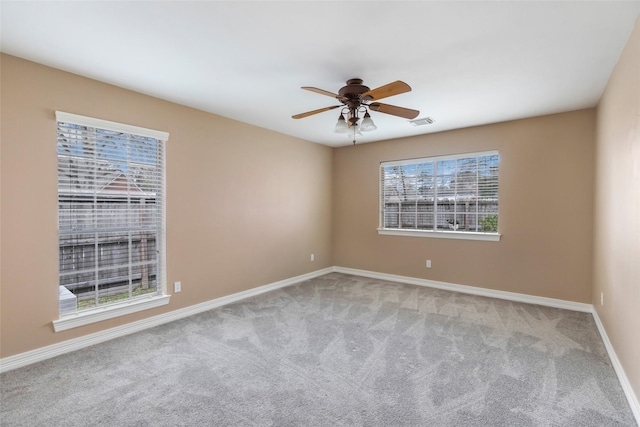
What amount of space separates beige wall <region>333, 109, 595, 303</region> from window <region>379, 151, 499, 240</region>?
0.13m

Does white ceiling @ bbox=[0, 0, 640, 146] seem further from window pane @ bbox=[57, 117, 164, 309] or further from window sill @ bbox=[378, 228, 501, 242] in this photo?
window sill @ bbox=[378, 228, 501, 242]

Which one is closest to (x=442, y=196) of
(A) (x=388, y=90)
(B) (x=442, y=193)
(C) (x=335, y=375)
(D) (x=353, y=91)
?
(B) (x=442, y=193)

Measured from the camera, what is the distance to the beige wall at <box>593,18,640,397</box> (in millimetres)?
1971

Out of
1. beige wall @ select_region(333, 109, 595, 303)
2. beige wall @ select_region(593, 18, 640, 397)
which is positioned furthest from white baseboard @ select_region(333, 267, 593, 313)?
beige wall @ select_region(593, 18, 640, 397)

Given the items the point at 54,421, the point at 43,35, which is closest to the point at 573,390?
the point at 54,421

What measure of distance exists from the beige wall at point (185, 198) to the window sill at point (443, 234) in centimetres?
125

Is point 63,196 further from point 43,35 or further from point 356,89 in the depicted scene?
point 356,89

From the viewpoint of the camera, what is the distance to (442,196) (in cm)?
487

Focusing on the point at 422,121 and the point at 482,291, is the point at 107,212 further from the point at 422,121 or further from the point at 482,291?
the point at 482,291

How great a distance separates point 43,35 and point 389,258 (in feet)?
16.2

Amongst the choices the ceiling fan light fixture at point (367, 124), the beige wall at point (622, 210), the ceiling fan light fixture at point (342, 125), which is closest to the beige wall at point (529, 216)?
the beige wall at point (622, 210)

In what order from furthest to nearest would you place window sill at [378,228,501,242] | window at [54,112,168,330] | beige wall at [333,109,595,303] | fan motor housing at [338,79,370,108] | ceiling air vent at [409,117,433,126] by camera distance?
window sill at [378,228,501,242], ceiling air vent at [409,117,433,126], beige wall at [333,109,595,303], window at [54,112,168,330], fan motor housing at [338,79,370,108]

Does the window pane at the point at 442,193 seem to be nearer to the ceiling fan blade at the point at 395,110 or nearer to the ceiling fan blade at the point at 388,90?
the ceiling fan blade at the point at 395,110

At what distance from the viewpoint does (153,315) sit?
335 cm
